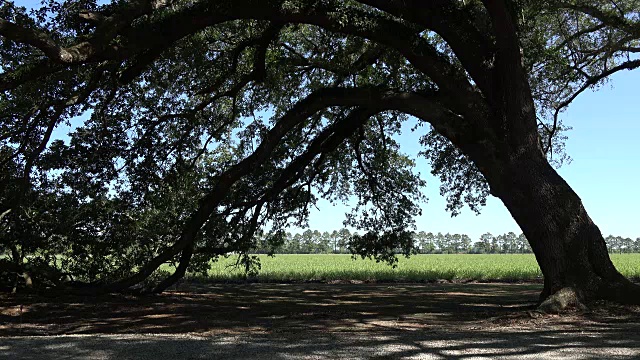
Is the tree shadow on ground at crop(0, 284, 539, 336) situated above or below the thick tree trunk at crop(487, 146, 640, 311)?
below

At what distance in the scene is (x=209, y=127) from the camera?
13.9m

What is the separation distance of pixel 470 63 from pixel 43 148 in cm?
834

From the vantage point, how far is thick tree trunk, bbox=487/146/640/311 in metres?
9.04

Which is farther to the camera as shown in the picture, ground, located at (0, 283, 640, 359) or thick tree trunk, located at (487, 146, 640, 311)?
thick tree trunk, located at (487, 146, 640, 311)

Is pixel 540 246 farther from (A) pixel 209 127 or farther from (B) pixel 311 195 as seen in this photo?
(A) pixel 209 127

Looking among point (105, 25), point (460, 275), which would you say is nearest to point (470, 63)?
point (105, 25)

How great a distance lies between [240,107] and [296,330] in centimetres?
843

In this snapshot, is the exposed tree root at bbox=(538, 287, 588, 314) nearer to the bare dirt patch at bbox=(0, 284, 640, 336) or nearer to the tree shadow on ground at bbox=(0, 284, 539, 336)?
the bare dirt patch at bbox=(0, 284, 640, 336)

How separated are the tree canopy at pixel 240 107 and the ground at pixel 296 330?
2.75ft

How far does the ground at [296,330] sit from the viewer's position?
5.48 meters

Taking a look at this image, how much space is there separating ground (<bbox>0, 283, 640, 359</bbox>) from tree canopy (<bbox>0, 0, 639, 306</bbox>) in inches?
32.9

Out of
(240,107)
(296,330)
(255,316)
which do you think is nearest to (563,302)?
(296,330)

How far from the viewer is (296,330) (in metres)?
7.66

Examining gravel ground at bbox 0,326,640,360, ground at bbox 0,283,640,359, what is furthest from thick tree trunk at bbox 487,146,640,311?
gravel ground at bbox 0,326,640,360
